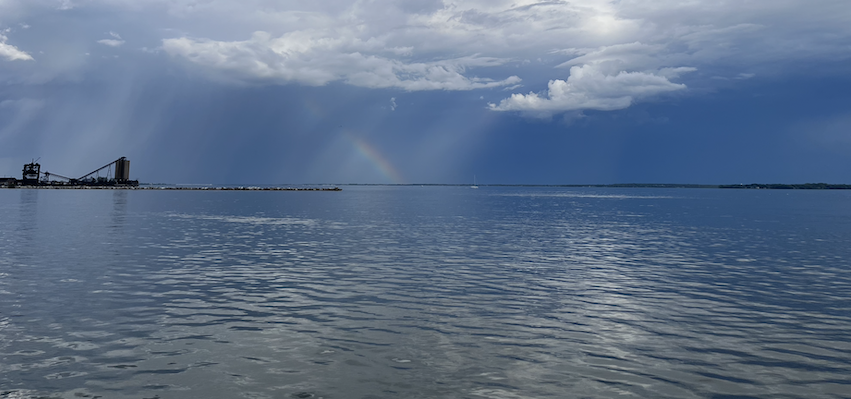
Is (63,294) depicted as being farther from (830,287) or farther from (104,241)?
(830,287)

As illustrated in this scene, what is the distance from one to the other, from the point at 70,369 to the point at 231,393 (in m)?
5.32

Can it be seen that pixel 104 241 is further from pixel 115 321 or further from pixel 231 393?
pixel 231 393

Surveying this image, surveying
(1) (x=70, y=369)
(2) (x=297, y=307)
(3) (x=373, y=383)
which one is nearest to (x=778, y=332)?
(3) (x=373, y=383)

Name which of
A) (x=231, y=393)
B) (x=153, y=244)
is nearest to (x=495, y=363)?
(x=231, y=393)

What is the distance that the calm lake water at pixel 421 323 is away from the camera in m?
15.4

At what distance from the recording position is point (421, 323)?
72.4 feet

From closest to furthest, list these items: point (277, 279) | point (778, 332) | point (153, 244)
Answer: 1. point (778, 332)
2. point (277, 279)
3. point (153, 244)

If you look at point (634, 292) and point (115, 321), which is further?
point (634, 292)

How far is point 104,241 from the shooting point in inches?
2055

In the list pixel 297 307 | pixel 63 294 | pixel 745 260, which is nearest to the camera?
pixel 297 307

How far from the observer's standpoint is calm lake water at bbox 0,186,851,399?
1539 centimetres

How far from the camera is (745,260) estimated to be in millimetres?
42094

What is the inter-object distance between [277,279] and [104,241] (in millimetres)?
28744

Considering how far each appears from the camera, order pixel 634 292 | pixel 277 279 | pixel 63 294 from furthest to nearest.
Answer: pixel 277 279
pixel 634 292
pixel 63 294
